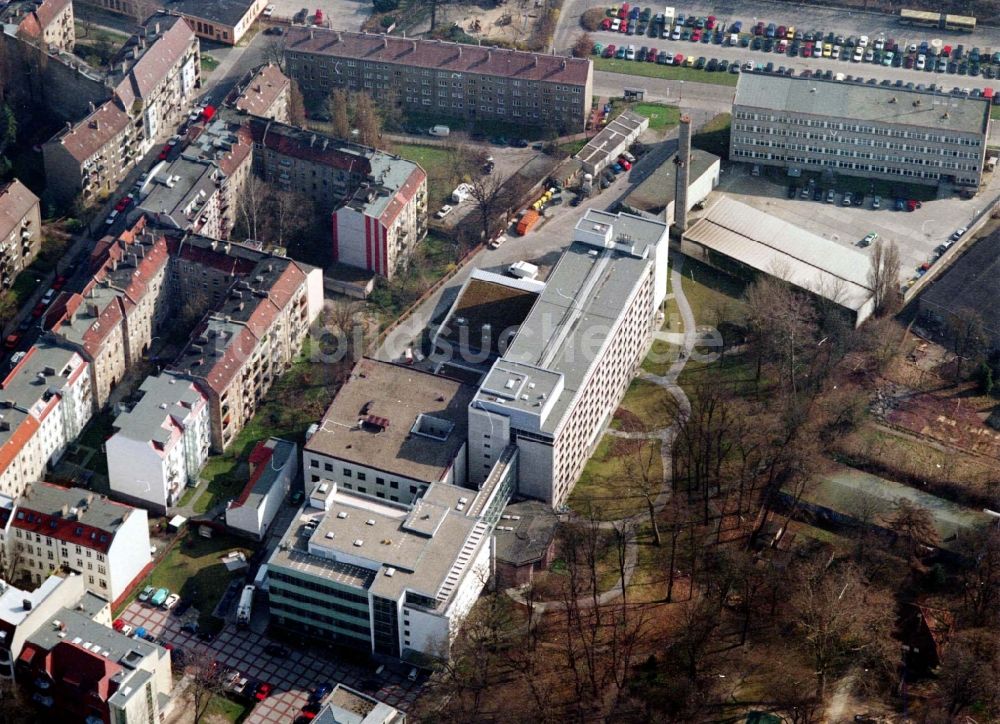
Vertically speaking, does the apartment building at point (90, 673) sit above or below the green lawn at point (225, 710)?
above

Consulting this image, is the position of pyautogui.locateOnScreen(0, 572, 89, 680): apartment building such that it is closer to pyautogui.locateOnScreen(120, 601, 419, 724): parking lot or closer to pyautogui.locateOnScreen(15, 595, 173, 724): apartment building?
pyautogui.locateOnScreen(15, 595, 173, 724): apartment building

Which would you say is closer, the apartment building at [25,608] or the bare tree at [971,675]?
the bare tree at [971,675]

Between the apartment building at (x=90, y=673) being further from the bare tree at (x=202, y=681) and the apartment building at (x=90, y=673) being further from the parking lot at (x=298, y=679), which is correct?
the parking lot at (x=298, y=679)

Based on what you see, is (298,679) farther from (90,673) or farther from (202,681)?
(90,673)

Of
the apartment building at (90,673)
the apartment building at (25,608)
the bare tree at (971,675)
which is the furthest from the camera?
the apartment building at (25,608)

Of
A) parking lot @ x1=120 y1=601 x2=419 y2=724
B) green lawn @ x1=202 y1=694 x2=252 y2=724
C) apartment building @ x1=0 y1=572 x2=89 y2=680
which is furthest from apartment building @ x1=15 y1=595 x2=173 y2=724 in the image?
parking lot @ x1=120 y1=601 x2=419 y2=724

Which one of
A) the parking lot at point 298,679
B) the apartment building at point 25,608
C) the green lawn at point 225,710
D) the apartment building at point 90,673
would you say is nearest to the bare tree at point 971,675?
the parking lot at point 298,679
